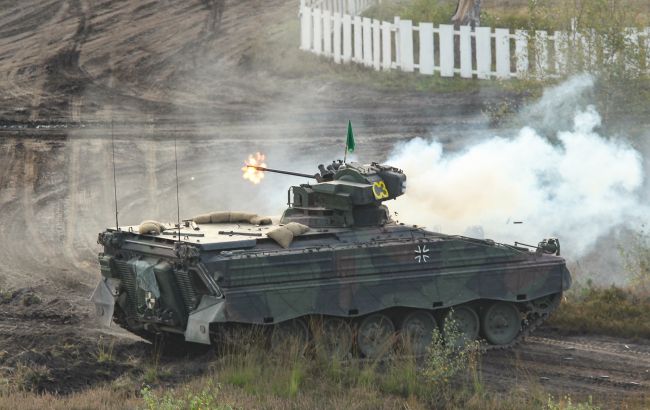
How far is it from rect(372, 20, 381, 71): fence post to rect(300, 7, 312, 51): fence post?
2.30 metres

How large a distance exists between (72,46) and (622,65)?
16000mm

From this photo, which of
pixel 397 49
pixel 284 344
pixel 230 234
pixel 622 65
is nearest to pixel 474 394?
pixel 284 344

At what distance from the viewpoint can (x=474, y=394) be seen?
18078mm

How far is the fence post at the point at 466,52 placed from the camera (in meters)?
36.9

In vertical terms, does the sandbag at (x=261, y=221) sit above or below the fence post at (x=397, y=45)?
below

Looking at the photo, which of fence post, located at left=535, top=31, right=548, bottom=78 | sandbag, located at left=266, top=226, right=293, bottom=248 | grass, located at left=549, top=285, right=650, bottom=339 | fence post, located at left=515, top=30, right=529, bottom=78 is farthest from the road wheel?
fence post, located at left=515, top=30, right=529, bottom=78

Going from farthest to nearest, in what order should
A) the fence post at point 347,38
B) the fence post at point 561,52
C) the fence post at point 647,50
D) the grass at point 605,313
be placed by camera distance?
the fence post at point 347,38 < the fence post at point 561,52 < the fence post at point 647,50 < the grass at point 605,313

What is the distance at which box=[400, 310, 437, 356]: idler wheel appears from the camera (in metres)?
20.9

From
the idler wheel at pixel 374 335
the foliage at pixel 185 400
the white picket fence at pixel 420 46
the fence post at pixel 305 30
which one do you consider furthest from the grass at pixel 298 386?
the fence post at pixel 305 30

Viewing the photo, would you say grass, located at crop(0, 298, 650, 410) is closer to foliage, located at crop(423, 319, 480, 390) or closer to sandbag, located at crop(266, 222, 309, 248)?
foliage, located at crop(423, 319, 480, 390)

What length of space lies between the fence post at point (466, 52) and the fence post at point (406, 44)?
133 cm

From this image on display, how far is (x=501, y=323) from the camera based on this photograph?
860 inches

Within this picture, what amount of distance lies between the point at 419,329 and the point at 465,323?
A: 0.90 meters

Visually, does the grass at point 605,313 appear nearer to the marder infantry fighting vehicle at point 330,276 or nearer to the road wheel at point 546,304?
the road wheel at point 546,304
